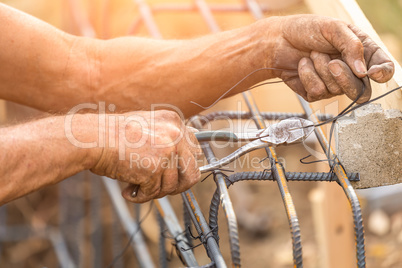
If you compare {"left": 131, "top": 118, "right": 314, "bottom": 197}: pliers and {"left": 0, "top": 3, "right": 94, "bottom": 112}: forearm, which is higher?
{"left": 0, "top": 3, "right": 94, "bottom": 112}: forearm

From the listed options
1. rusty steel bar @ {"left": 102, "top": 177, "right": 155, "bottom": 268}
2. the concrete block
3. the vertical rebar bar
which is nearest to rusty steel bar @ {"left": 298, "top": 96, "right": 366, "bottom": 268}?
the concrete block

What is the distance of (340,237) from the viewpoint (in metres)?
1.78

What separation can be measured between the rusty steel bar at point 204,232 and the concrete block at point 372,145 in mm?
362

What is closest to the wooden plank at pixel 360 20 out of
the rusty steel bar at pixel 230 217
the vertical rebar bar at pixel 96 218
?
the rusty steel bar at pixel 230 217

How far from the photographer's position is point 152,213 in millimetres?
3197

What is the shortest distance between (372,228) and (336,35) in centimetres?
194

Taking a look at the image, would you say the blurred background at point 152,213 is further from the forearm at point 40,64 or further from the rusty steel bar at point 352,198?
the rusty steel bar at point 352,198

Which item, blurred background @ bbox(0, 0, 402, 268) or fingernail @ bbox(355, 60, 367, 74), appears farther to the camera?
blurred background @ bbox(0, 0, 402, 268)

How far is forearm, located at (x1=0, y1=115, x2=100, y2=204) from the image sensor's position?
1.05 m

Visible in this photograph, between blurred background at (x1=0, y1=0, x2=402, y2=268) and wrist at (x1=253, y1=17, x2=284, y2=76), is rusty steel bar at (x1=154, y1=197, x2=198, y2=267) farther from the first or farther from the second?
blurred background at (x1=0, y1=0, x2=402, y2=268)

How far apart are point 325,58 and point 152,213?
221 centimetres

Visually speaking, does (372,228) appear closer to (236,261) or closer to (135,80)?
(135,80)

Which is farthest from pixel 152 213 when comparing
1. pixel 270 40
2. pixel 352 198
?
pixel 352 198

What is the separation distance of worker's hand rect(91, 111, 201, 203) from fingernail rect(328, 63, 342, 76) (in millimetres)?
359
